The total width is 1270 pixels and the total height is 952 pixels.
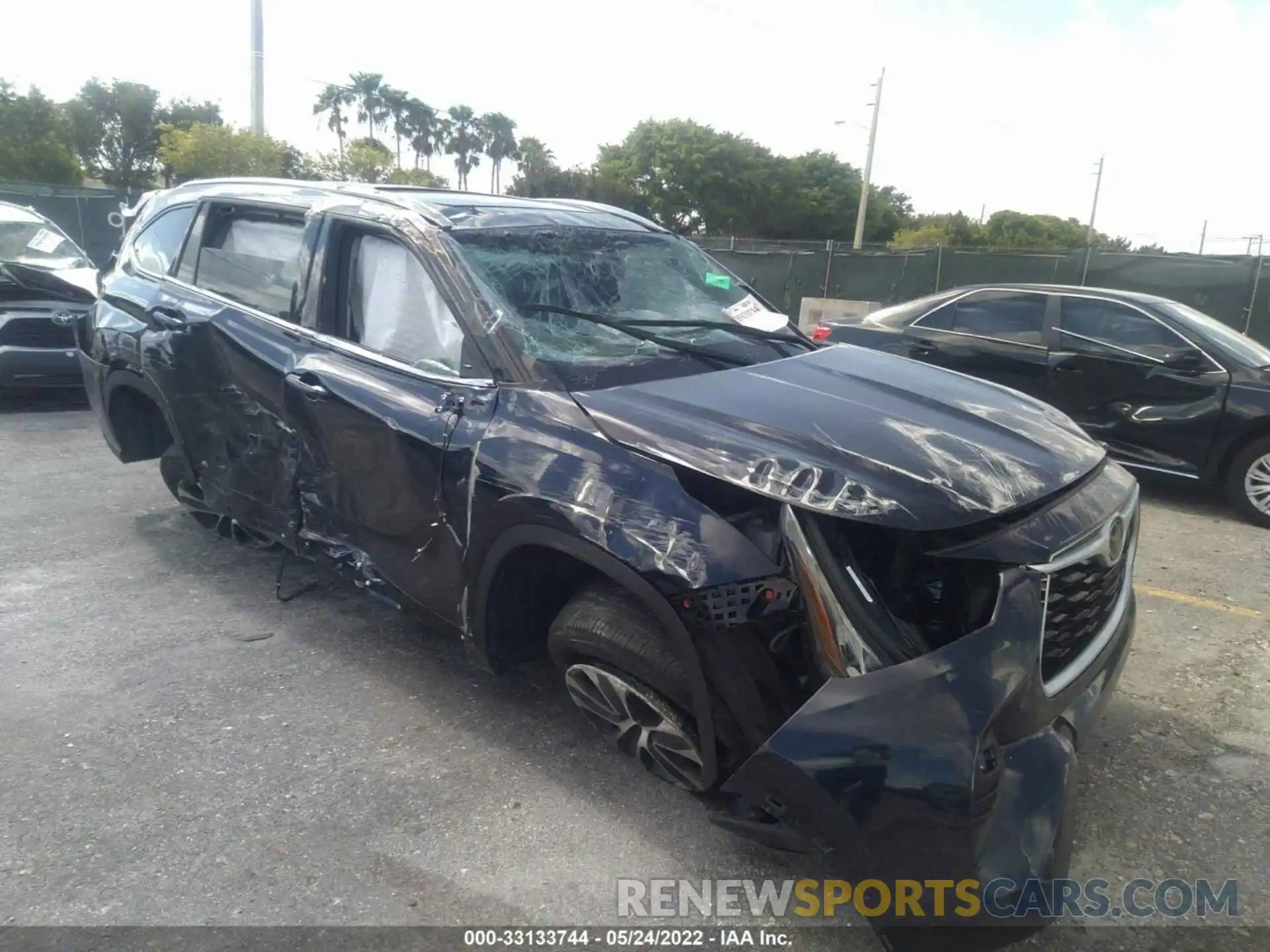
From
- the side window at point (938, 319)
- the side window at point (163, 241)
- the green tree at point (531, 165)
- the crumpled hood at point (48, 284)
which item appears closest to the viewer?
the side window at point (163, 241)

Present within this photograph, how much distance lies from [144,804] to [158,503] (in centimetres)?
343

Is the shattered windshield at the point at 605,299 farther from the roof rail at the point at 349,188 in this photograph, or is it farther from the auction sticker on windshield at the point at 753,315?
the roof rail at the point at 349,188

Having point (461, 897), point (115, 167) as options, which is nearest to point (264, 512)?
point (461, 897)

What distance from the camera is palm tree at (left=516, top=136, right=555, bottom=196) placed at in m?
69.4

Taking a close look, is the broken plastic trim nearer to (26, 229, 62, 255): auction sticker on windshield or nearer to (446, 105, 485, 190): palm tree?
(26, 229, 62, 255): auction sticker on windshield

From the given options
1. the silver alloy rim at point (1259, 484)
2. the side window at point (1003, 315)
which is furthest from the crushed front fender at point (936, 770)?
the side window at point (1003, 315)

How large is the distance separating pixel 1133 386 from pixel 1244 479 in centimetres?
93

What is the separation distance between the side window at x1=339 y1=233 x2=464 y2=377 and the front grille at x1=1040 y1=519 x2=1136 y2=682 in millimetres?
1966

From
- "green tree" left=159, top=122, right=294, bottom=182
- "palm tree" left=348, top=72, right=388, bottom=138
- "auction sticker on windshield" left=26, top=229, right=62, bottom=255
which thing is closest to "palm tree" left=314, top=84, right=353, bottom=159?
"palm tree" left=348, top=72, right=388, bottom=138

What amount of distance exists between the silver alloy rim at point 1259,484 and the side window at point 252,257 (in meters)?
6.03

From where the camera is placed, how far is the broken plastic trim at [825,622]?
7.12 feet

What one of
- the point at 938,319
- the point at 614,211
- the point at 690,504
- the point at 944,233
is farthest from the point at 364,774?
the point at 944,233

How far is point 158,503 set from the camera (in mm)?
5832

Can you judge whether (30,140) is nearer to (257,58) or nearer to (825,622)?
(257,58)
